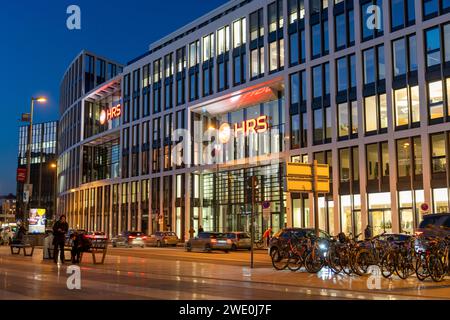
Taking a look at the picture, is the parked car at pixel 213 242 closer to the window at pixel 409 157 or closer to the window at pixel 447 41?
the window at pixel 409 157

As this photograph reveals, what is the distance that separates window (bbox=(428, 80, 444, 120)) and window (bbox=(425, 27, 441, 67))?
55.9 inches

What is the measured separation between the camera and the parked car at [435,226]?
Answer: 1959 cm

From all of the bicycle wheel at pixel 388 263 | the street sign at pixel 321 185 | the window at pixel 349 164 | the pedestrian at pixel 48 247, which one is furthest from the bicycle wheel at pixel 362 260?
the window at pixel 349 164

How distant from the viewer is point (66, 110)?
299 feet

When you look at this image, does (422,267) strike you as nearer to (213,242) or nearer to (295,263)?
(295,263)

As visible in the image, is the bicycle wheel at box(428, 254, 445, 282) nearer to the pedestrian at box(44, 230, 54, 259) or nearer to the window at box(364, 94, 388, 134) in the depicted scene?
the pedestrian at box(44, 230, 54, 259)

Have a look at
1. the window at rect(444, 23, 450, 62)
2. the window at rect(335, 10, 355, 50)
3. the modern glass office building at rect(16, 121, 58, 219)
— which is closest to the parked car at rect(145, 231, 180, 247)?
the window at rect(335, 10, 355, 50)

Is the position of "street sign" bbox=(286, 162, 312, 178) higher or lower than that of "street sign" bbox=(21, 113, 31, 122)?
lower

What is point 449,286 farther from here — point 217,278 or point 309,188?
point 309,188

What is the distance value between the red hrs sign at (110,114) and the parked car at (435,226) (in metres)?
55.6

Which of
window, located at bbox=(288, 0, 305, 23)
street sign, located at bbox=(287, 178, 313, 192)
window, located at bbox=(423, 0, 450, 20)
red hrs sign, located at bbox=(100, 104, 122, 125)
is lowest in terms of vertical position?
street sign, located at bbox=(287, 178, 313, 192)

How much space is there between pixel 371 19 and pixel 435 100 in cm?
801

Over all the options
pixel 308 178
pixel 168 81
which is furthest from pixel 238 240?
pixel 168 81

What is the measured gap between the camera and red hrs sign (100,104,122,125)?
72.6 m
